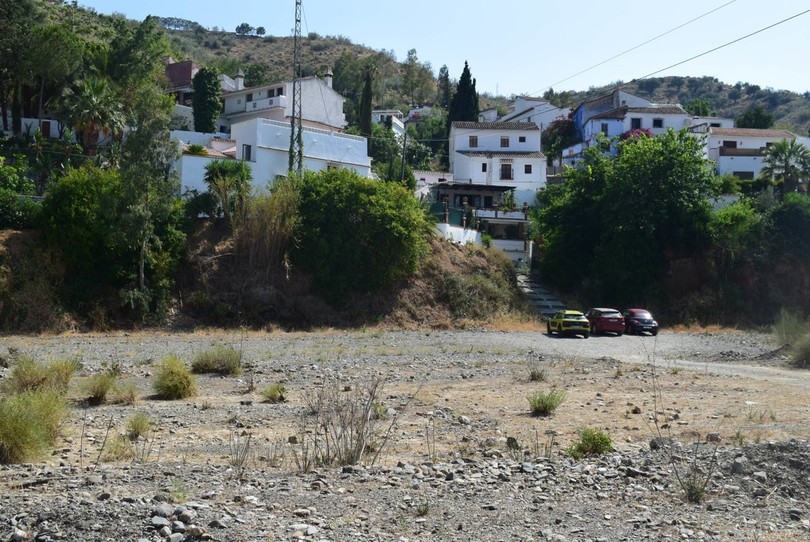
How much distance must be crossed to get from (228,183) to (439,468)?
125ft

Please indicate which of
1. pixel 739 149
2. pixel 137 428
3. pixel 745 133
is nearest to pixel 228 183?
pixel 137 428

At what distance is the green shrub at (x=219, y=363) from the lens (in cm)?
2577

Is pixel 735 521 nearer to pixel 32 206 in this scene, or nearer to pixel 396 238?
pixel 396 238

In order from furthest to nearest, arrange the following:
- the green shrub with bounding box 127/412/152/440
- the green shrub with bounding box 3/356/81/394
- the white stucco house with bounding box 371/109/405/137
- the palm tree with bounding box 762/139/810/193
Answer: the white stucco house with bounding box 371/109/405/137 → the palm tree with bounding box 762/139/810/193 → the green shrub with bounding box 3/356/81/394 → the green shrub with bounding box 127/412/152/440

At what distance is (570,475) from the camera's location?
12766 mm

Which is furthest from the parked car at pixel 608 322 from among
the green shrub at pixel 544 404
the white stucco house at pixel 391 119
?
the white stucco house at pixel 391 119

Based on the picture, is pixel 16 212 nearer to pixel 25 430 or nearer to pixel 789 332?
pixel 25 430

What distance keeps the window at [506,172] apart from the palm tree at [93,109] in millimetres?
35973

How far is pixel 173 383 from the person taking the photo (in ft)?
67.3

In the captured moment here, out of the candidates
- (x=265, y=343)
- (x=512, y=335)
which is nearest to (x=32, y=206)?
(x=265, y=343)

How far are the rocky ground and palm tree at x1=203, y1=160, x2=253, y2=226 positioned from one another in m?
24.4

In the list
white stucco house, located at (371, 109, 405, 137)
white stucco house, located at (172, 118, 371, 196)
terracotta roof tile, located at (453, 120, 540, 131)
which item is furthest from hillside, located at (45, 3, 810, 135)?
white stucco house, located at (172, 118, 371, 196)

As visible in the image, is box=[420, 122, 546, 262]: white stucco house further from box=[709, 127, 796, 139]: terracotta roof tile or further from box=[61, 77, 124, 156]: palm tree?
box=[61, 77, 124, 156]: palm tree

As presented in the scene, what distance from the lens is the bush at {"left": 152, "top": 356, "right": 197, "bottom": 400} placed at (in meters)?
20.5
